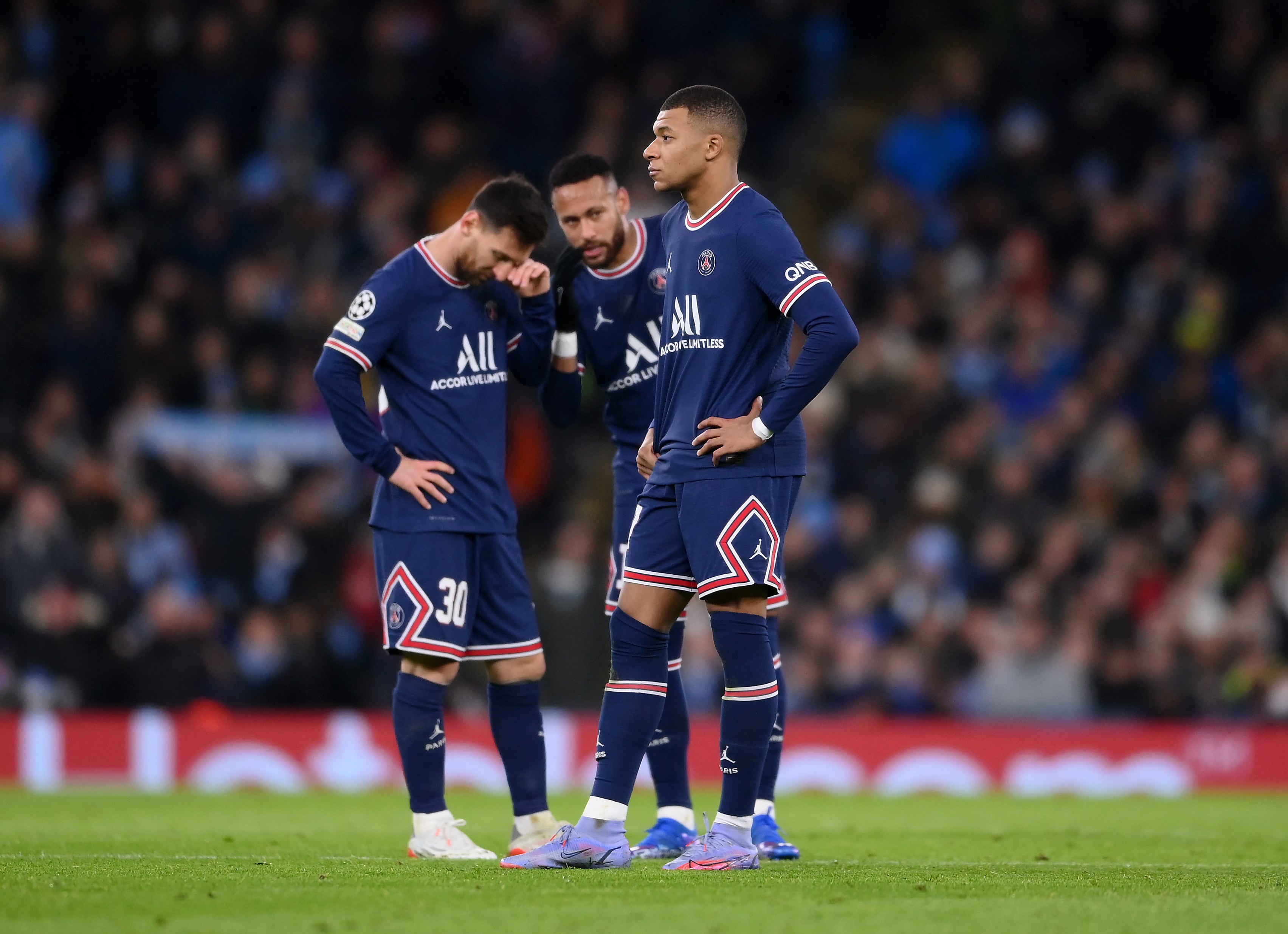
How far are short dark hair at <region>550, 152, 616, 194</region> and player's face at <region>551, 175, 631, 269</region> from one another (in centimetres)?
1

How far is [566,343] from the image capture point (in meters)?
7.62

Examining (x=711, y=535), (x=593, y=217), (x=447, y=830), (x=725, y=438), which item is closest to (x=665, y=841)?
(x=447, y=830)

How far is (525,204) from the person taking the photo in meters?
7.14

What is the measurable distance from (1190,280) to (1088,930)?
40.9 feet

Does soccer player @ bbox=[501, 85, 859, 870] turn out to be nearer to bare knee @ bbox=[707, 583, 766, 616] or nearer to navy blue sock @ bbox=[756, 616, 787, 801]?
bare knee @ bbox=[707, 583, 766, 616]

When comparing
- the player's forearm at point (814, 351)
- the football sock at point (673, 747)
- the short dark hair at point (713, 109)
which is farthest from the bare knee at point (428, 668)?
the short dark hair at point (713, 109)

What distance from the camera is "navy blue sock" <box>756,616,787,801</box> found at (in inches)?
285

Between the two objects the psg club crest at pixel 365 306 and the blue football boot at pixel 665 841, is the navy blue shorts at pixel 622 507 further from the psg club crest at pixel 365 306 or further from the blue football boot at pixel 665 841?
the psg club crest at pixel 365 306

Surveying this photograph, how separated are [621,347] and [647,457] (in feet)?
3.47

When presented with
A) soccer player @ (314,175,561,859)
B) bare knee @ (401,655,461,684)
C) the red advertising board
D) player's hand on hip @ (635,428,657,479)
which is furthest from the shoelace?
the red advertising board

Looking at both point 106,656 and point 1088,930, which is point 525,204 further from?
point 106,656

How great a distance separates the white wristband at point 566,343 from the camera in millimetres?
7617

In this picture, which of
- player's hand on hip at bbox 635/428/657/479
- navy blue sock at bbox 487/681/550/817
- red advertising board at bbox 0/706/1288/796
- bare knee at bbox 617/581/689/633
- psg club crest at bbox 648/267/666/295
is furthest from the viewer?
red advertising board at bbox 0/706/1288/796

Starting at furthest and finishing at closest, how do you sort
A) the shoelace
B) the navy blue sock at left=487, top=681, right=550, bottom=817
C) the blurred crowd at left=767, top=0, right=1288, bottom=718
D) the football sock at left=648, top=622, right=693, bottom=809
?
the blurred crowd at left=767, top=0, right=1288, bottom=718
the football sock at left=648, top=622, right=693, bottom=809
the navy blue sock at left=487, top=681, right=550, bottom=817
the shoelace
